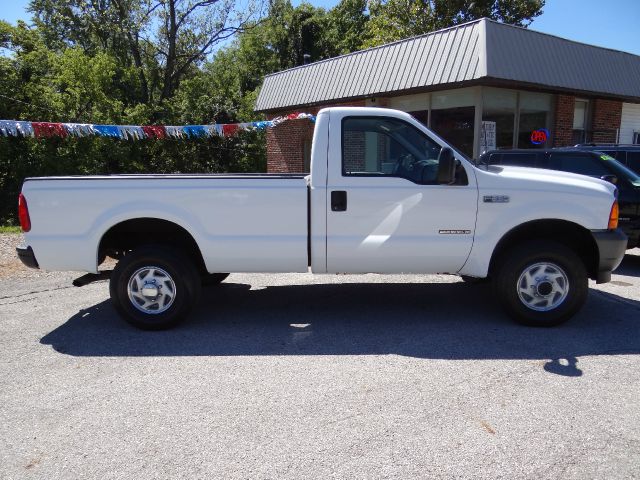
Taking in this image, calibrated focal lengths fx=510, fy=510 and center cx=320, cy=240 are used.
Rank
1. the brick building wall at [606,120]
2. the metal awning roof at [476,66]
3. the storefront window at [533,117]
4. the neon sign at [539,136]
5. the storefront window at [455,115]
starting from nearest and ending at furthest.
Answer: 1. the metal awning roof at [476,66]
2. the storefront window at [455,115]
3. the storefront window at [533,117]
4. the neon sign at [539,136]
5. the brick building wall at [606,120]

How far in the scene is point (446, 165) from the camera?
14.8 feet

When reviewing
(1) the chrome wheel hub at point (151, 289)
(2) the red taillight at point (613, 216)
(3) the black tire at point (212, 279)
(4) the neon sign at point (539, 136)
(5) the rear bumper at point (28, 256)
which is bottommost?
(3) the black tire at point (212, 279)

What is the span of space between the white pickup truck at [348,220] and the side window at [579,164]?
3187 millimetres

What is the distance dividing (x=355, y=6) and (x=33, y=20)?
2304cm

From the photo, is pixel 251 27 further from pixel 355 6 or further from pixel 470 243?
pixel 470 243

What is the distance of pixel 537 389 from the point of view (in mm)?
3648

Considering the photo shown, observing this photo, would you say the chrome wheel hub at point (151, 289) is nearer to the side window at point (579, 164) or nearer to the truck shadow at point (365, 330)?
the truck shadow at point (365, 330)

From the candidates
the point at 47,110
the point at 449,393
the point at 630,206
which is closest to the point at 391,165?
the point at 449,393

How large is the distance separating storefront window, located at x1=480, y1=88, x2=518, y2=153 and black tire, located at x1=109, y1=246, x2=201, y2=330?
10.2 metres

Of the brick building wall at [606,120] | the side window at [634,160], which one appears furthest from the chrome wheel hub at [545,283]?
the brick building wall at [606,120]

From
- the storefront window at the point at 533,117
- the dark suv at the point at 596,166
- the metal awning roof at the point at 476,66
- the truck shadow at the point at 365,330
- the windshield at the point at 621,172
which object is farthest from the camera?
the storefront window at the point at 533,117

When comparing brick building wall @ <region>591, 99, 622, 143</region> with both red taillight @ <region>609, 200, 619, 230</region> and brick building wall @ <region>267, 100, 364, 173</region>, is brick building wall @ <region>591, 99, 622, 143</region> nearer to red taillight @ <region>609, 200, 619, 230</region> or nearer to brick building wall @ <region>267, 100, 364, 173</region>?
brick building wall @ <region>267, 100, 364, 173</region>

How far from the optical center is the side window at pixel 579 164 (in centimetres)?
771

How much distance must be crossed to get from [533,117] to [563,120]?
3.26ft
